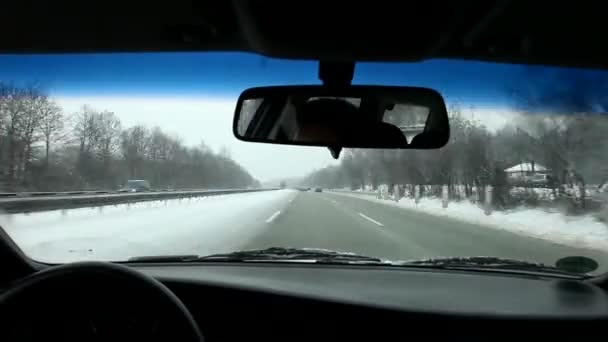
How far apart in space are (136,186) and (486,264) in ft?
18.3

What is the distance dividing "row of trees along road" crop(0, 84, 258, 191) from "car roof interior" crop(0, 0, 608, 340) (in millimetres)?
774

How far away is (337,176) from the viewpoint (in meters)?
10.6

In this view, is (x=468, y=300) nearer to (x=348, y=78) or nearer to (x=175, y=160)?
(x=348, y=78)

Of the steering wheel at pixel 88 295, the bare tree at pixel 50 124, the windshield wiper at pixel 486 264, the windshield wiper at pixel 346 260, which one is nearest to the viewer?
the steering wheel at pixel 88 295

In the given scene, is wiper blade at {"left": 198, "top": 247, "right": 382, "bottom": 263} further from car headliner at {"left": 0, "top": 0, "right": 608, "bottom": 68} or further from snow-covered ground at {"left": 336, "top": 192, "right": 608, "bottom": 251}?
snow-covered ground at {"left": 336, "top": 192, "right": 608, "bottom": 251}

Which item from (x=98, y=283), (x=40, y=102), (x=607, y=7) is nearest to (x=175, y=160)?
(x=40, y=102)

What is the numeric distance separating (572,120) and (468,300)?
2798 mm

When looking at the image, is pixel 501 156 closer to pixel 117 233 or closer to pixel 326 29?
pixel 326 29

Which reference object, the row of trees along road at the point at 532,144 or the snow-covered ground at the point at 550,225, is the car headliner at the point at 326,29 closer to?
the row of trees along road at the point at 532,144

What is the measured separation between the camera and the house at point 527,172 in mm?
6195

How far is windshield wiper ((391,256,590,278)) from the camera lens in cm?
447

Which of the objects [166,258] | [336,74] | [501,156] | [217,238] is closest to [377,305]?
[336,74]

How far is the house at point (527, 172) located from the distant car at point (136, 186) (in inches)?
223

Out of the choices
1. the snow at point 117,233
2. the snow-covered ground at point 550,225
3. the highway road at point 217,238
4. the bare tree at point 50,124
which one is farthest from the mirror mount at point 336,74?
the snow-covered ground at point 550,225
